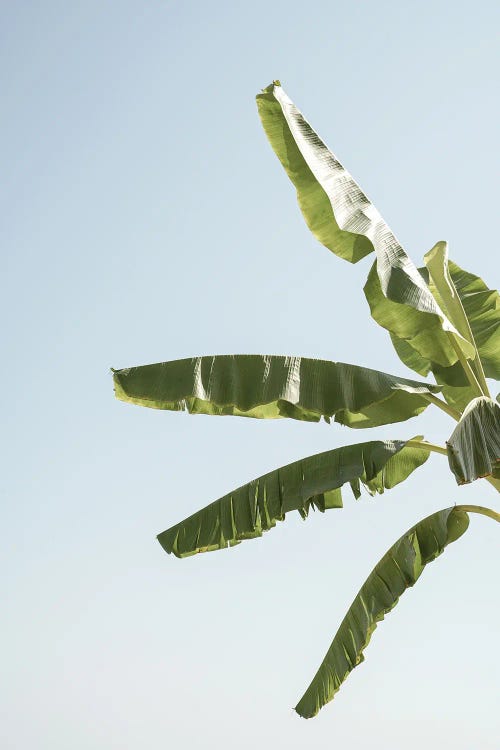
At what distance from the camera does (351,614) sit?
5008mm

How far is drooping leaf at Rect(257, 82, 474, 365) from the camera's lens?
451 cm

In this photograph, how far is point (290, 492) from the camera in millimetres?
4957

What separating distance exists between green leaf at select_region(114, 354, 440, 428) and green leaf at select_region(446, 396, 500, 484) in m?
0.74

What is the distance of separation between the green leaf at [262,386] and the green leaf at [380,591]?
29.6 inches

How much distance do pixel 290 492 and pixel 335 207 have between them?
1.57 meters

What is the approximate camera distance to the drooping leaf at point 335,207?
177 inches

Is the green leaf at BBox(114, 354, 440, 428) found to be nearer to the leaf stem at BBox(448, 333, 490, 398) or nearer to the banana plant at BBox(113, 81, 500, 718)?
the banana plant at BBox(113, 81, 500, 718)

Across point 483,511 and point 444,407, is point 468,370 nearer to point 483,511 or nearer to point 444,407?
point 444,407

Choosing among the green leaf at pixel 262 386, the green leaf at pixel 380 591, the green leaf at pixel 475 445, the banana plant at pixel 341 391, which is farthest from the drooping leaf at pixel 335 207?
the green leaf at pixel 380 591

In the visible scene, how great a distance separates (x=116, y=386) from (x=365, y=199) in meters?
1.71

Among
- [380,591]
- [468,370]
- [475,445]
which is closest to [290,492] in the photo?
[380,591]

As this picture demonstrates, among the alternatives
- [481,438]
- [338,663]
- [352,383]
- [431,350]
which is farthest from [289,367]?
[338,663]

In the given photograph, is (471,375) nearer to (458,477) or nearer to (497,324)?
(497,324)

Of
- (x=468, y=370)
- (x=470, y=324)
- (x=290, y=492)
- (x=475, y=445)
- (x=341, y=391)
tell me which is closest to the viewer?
(x=475, y=445)
